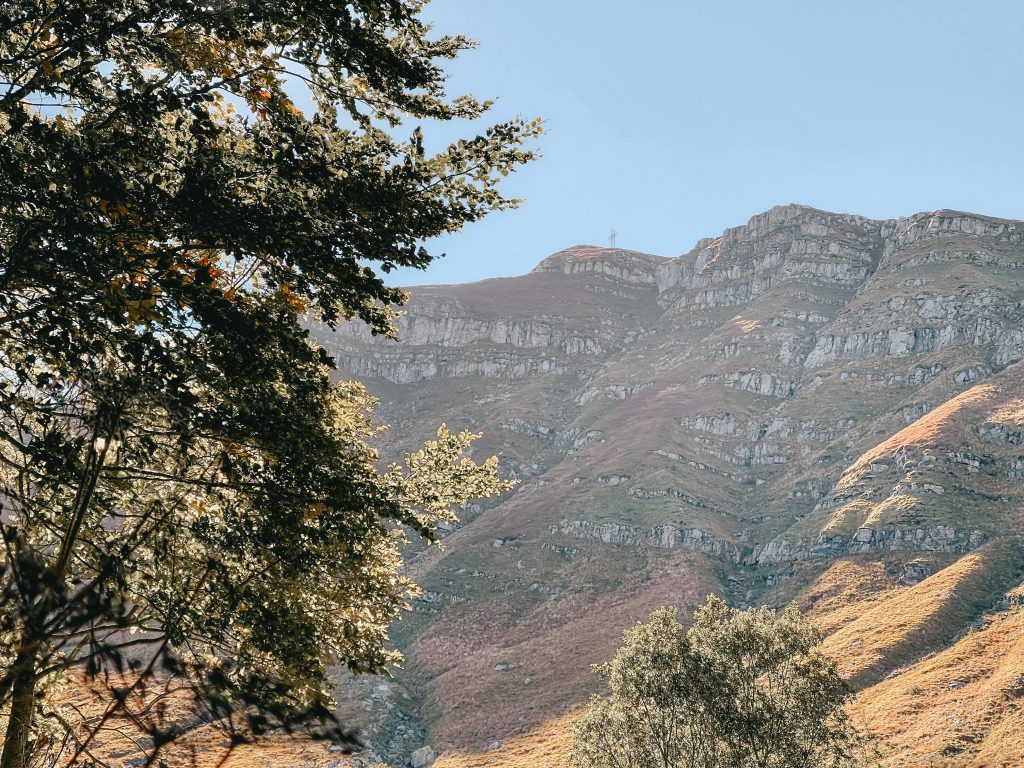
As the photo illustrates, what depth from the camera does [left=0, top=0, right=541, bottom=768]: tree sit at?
641cm

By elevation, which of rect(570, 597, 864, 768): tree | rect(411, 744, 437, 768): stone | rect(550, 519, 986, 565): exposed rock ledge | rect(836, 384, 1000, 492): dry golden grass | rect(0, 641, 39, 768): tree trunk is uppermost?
rect(0, 641, 39, 768): tree trunk

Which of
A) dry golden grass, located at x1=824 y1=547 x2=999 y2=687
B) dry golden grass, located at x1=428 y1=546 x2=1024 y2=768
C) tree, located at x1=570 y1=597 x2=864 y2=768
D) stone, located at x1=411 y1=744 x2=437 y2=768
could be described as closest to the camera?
tree, located at x1=570 y1=597 x2=864 y2=768

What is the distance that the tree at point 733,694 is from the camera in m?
25.8

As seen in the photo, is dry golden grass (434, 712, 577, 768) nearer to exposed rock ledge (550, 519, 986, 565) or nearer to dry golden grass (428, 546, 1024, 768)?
dry golden grass (428, 546, 1024, 768)

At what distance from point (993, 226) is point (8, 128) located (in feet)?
738

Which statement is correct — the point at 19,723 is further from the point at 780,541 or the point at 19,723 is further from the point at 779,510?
the point at 779,510

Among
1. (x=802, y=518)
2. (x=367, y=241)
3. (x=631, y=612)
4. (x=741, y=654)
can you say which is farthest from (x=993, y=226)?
(x=367, y=241)

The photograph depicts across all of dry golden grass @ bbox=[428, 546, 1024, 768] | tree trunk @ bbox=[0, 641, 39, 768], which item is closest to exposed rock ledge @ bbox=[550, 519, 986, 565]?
dry golden grass @ bbox=[428, 546, 1024, 768]

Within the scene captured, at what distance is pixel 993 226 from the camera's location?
18425 centimetres

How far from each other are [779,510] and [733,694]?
331 feet

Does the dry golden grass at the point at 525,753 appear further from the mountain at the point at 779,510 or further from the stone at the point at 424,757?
the stone at the point at 424,757

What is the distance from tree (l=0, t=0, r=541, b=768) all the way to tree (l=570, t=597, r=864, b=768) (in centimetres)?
2079

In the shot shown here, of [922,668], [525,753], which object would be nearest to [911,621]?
[922,668]

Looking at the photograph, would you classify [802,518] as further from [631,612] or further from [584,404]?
[584,404]
